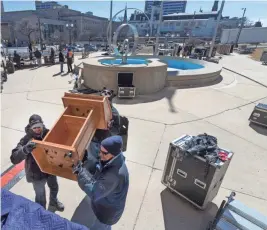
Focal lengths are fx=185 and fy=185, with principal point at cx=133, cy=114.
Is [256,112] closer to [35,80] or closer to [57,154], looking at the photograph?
[57,154]

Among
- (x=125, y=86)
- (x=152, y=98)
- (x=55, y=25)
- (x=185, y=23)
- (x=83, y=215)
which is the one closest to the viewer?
(x=83, y=215)

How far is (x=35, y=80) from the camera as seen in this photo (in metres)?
10.8

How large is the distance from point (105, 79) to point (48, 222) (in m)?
7.51

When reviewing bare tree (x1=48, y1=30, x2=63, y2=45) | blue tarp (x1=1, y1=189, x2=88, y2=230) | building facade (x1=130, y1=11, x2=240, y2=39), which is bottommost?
bare tree (x1=48, y1=30, x2=63, y2=45)

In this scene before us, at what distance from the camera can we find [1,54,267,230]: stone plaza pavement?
2.96m

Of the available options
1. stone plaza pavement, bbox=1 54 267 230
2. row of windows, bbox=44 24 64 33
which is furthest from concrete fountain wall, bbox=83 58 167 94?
row of windows, bbox=44 24 64 33

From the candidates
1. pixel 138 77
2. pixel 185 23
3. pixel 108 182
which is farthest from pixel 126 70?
pixel 185 23

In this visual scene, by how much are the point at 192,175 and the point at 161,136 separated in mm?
2309

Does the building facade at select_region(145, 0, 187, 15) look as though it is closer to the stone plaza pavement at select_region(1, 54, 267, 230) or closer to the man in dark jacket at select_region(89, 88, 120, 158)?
the stone plaza pavement at select_region(1, 54, 267, 230)

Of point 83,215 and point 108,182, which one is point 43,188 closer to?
point 83,215

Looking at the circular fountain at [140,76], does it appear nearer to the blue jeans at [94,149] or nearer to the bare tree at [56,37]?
the blue jeans at [94,149]

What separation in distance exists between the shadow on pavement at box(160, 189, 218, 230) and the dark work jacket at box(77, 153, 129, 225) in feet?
3.80

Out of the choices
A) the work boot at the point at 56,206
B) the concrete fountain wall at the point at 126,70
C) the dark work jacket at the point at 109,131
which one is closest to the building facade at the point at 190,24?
the concrete fountain wall at the point at 126,70

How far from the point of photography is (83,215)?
2.84 metres
